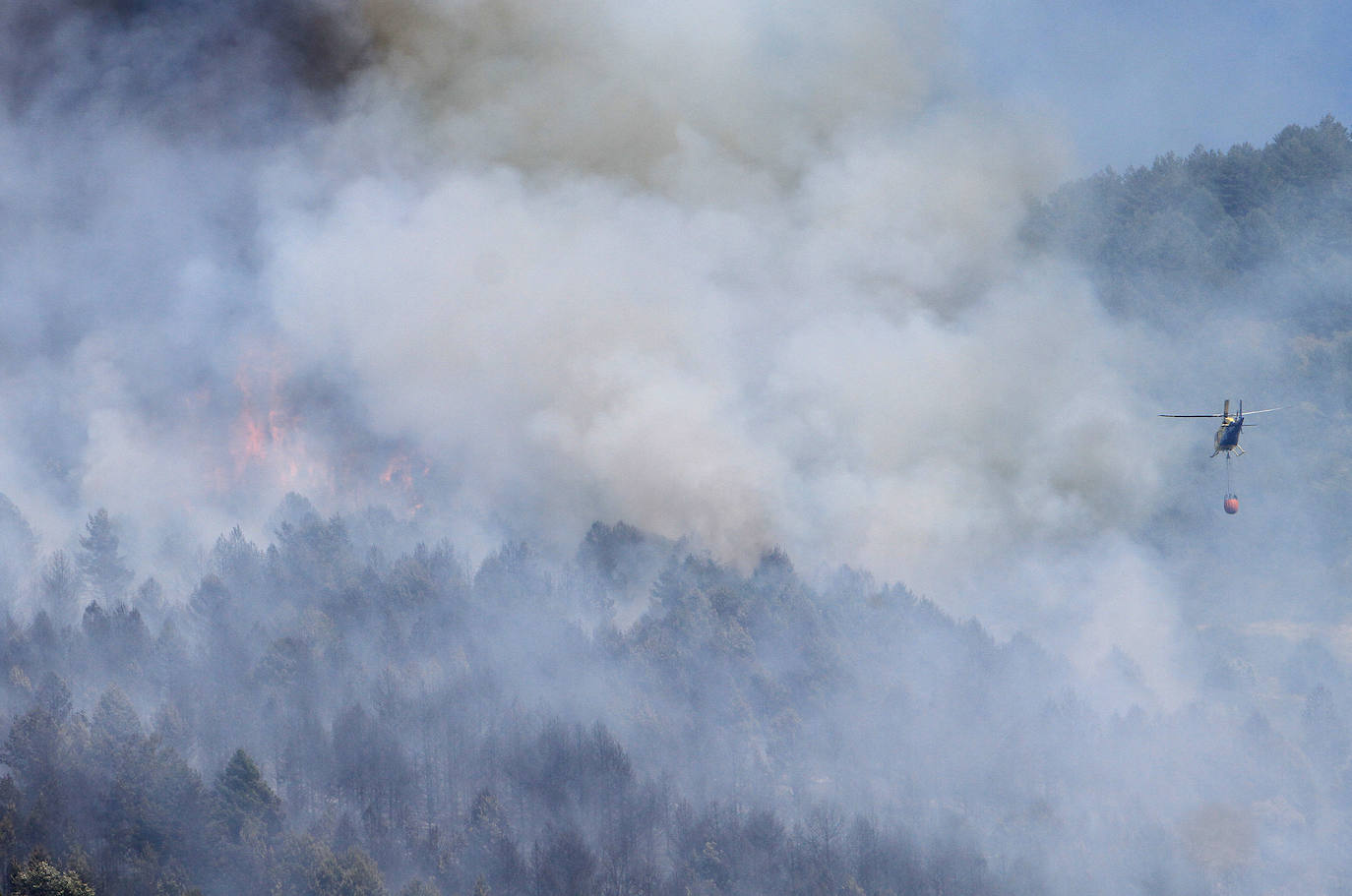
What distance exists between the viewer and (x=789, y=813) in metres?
56.7

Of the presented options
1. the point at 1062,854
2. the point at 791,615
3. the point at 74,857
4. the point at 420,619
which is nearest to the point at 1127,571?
the point at 791,615

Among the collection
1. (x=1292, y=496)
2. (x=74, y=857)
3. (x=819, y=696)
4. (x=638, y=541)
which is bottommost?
(x=74, y=857)

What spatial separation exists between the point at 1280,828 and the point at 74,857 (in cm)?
4469

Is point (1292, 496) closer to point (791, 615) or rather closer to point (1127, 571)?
point (1127, 571)

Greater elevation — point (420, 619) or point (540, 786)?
point (420, 619)

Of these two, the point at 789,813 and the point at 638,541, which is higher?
the point at 638,541

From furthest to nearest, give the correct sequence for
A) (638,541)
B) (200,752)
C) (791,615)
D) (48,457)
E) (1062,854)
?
(48,457), (638,541), (791,615), (200,752), (1062,854)

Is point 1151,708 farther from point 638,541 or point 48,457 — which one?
point 48,457

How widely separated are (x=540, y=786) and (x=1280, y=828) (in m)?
29.5

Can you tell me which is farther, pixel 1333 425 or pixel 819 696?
pixel 1333 425

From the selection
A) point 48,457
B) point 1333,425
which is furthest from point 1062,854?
point 48,457

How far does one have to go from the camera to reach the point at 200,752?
189 feet

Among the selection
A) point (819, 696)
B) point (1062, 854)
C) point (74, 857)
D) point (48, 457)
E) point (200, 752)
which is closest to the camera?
point (74, 857)

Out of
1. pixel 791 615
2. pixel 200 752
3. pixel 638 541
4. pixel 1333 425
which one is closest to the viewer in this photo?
pixel 200 752
